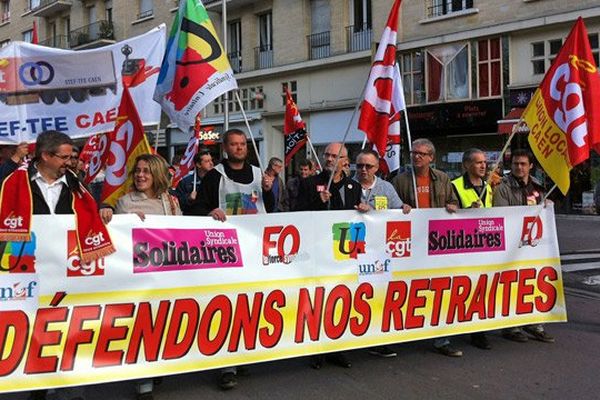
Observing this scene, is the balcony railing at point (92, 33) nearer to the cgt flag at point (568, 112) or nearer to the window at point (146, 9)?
the window at point (146, 9)

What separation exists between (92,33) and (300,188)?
3279cm

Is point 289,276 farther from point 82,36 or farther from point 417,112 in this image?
point 82,36

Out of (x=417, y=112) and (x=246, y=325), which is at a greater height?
(x=417, y=112)

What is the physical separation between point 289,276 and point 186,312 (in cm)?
86

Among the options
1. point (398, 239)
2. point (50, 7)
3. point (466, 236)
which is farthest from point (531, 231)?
point (50, 7)

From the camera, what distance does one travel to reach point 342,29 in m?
24.4

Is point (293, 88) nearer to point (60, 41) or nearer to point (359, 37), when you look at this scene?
point (359, 37)

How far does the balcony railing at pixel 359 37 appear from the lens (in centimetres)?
2383

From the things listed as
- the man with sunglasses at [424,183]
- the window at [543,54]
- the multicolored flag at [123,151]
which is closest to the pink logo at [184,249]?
the multicolored flag at [123,151]

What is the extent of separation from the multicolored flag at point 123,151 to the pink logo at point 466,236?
255cm

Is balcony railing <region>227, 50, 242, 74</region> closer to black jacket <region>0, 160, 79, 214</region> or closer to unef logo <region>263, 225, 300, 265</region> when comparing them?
unef logo <region>263, 225, 300, 265</region>

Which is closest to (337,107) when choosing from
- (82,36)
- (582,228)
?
(582,228)

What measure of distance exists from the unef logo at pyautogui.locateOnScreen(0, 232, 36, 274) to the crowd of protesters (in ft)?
0.80

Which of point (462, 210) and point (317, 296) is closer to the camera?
point (317, 296)
